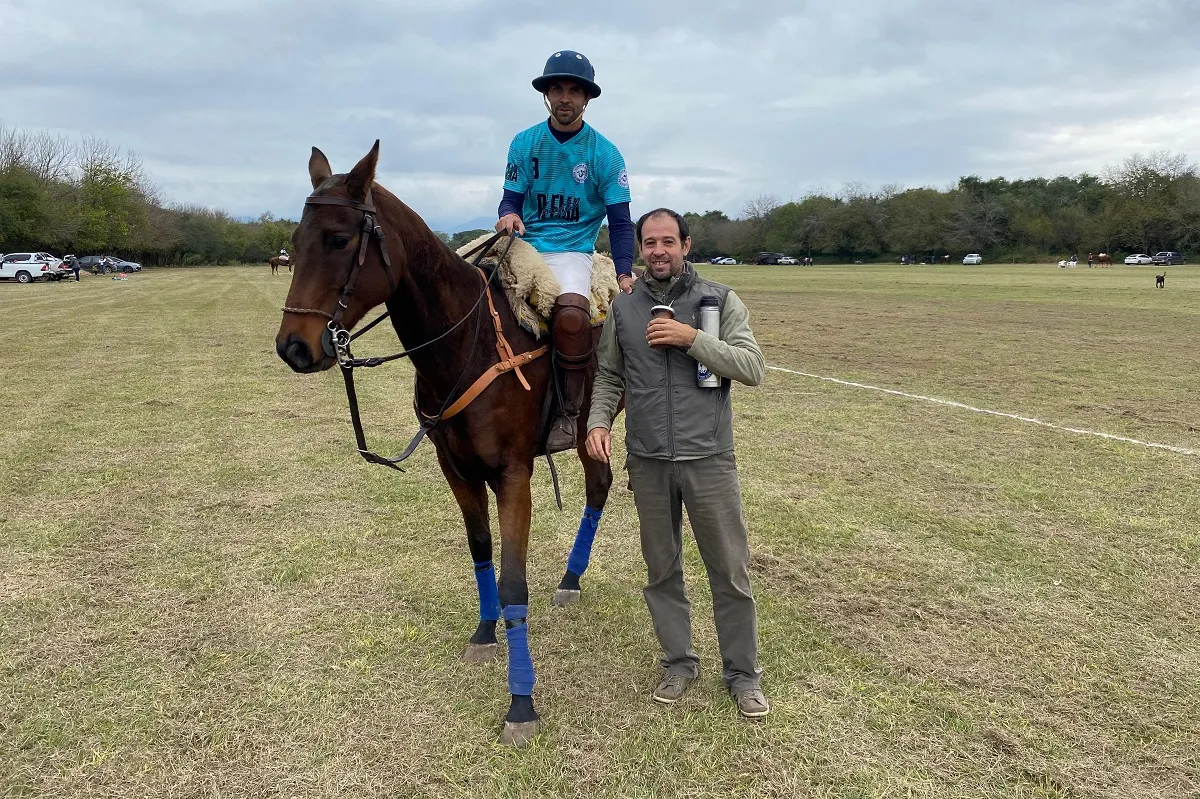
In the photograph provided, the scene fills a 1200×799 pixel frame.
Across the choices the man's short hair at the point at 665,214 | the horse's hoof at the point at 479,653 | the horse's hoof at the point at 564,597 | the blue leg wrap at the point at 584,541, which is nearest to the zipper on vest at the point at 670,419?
the man's short hair at the point at 665,214

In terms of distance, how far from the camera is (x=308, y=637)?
417cm

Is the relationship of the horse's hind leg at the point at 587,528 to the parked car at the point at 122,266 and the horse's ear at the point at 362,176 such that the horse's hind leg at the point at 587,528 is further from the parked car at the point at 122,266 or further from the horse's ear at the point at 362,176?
the parked car at the point at 122,266

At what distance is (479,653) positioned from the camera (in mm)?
3967

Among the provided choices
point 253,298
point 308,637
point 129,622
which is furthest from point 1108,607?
point 253,298

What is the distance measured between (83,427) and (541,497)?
6.55 meters

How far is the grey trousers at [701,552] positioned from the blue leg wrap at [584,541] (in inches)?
39.5

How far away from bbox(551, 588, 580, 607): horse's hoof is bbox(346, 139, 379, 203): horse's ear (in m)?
2.86

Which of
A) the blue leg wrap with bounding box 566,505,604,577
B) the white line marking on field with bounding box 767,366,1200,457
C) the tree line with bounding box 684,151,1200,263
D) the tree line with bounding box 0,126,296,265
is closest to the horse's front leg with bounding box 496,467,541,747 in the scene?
the blue leg wrap with bounding box 566,505,604,577

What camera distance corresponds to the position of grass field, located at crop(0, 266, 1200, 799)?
3074 mm

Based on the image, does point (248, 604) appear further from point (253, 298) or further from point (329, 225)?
point (253, 298)

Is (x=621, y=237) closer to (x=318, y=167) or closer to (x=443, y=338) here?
(x=443, y=338)

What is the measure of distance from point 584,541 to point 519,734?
1.53 meters

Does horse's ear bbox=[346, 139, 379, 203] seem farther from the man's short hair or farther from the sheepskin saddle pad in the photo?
the man's short hair

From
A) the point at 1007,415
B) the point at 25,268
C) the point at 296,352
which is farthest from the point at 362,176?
the point at 25,268
